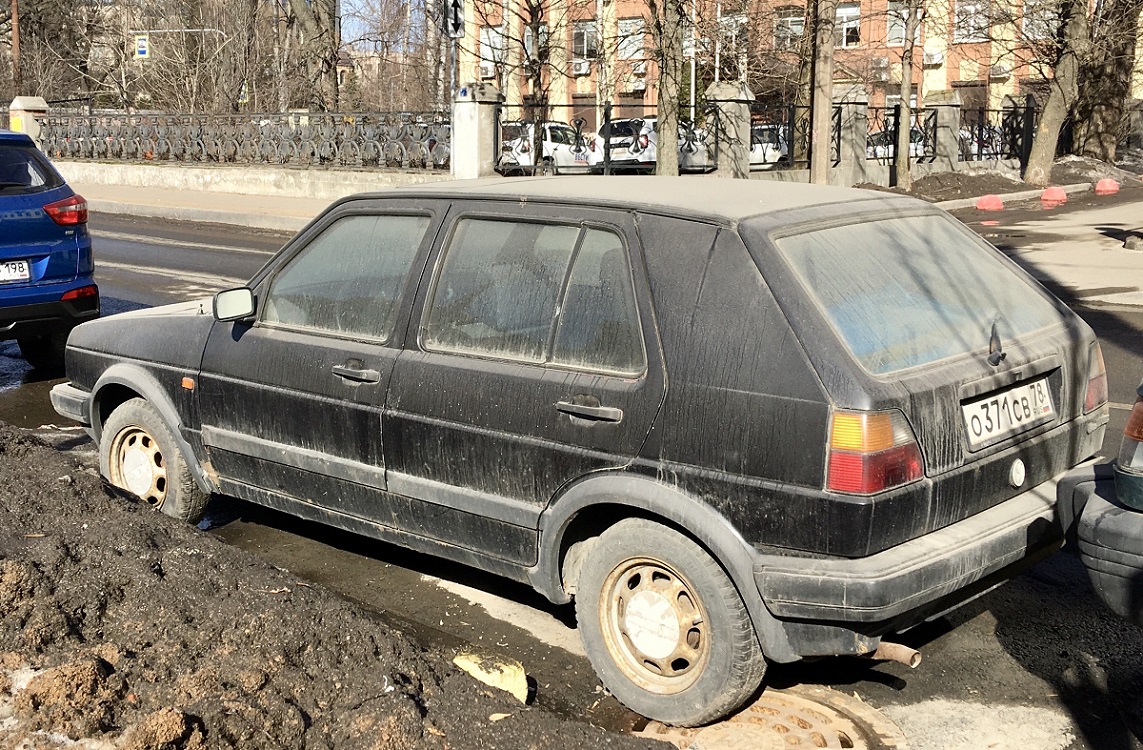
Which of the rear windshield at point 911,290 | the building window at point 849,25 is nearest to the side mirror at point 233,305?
the rear windshield at point 911,290

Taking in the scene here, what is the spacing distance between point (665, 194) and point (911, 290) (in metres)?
0.90

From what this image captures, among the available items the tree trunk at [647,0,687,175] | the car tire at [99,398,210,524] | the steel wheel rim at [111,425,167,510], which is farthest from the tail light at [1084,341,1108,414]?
the tree trunk at [647,0,687,175]

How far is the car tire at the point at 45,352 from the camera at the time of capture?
9672mm

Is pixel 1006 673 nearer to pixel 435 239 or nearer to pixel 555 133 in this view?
pixel 435 239

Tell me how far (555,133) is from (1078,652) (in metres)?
24.8

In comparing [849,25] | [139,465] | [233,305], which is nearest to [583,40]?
[849,25]

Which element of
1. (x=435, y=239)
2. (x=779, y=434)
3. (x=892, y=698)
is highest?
(x=435, y=239)

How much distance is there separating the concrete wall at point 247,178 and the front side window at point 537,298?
63.1 feet

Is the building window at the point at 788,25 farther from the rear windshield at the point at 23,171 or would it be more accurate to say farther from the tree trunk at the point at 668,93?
the rear windshield at the point at 23,171

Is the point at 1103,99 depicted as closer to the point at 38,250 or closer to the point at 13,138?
the point at 13,138

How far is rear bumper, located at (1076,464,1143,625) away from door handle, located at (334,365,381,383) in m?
2.45

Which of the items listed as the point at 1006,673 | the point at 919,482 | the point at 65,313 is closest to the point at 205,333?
the point at 919,482

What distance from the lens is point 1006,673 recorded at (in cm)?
421

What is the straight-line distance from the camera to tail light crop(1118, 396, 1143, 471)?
3.46m
